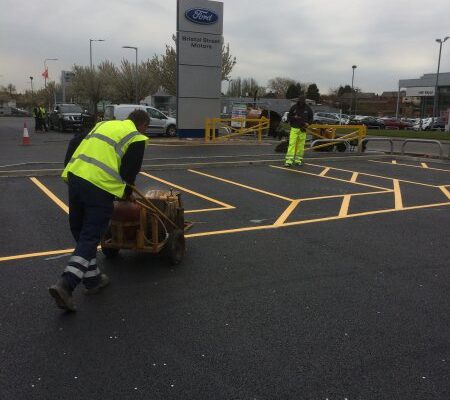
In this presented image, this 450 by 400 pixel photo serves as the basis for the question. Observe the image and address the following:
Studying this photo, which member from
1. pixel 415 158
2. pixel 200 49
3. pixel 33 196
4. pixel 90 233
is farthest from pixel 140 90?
pixel 90 233

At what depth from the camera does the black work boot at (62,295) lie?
3.82 metres

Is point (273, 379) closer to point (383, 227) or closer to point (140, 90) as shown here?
point (383, 227)

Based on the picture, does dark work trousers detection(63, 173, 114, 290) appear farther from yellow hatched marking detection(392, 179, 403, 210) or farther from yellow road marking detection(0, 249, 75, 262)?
yellow hatched marking detection(392, 179, 403, 210)

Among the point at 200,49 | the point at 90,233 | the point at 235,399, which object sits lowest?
the point at 235,399

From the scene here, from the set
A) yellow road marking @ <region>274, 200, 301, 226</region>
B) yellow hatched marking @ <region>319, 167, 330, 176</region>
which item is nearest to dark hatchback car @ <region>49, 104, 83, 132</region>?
yellow hatched marking @ <region>319, 167, 330, 176</region>

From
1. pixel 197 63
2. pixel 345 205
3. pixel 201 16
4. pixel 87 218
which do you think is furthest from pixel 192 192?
pixel 201 16

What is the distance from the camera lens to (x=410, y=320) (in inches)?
157

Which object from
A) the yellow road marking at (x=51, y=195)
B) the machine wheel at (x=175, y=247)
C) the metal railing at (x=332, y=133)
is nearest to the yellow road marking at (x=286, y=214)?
the machine wheel at (x=175, y=247)

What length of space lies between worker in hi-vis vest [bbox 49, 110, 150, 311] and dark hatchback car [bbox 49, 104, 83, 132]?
2699 centimetres

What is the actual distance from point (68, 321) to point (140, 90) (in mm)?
56378

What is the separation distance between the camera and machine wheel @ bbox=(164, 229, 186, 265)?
16.6 feet

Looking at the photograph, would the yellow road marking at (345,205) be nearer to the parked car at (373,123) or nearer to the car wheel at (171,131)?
the car wheel at (171,131)

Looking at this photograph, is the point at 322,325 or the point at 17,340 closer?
the point at 17,340

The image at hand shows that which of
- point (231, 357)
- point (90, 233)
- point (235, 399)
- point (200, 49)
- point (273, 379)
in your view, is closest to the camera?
point (235, 399)
